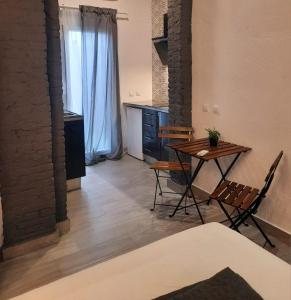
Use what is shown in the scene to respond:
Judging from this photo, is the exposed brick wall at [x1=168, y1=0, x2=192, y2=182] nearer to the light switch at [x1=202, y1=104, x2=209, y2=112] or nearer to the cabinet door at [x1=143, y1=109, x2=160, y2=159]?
the light switch at [x1=202, y1=104, x2=209, y2=112]

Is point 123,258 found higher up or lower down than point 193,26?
lower down

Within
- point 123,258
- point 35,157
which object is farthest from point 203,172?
point 123,258

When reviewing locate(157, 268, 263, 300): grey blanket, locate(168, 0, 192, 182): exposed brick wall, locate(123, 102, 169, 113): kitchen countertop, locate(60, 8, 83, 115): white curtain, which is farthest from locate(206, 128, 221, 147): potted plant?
locate(60, 8, 83, 115): white curtain

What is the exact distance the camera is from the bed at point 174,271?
49.1 inches

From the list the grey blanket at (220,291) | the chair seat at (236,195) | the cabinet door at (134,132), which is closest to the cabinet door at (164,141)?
the cabinet door at (134,132)

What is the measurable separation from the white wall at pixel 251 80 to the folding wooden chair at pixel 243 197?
0.58 ft

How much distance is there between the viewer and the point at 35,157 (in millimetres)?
2432

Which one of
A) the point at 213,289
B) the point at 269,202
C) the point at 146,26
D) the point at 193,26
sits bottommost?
the point at 269,202

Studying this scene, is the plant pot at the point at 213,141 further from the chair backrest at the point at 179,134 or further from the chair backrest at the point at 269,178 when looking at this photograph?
the chair backrest at the point at 269,178

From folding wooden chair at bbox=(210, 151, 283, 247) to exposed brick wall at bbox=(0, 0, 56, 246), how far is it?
4.56 ft

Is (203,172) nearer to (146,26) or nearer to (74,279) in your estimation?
(74,279)

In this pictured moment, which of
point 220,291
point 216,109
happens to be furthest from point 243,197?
point 220,291

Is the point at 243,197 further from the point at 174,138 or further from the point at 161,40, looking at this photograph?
the point at 161,40

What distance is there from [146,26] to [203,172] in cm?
280
